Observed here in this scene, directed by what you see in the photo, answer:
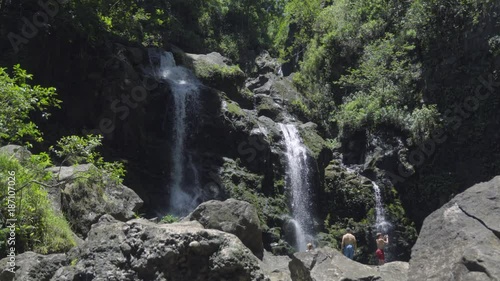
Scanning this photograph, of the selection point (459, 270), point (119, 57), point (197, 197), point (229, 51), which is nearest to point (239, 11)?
point (229, 51)

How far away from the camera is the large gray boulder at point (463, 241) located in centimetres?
498

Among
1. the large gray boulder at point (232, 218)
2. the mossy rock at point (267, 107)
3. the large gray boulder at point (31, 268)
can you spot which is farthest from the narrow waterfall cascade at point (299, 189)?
the large gray boulder at point (31, 268)

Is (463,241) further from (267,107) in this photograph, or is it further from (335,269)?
(267,107)

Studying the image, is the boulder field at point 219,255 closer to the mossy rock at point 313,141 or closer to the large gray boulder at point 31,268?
the large gray boulder at point 31,268

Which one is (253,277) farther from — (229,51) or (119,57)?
(229,51)

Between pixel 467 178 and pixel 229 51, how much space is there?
50.2 ft

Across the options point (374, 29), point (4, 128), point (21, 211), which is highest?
point (374, 29)

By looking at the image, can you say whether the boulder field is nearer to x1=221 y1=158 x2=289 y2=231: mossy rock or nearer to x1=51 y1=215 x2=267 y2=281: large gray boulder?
x1=51 y1=215 x2=267 y2=281: large gray boulder

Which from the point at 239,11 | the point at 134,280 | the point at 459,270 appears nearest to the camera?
the point at 134,280

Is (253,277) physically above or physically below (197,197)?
below

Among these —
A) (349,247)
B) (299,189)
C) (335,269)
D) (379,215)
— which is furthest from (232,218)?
(379,215)

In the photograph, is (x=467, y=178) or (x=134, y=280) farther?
(x=467, y=178)

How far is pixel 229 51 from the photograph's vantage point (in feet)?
97.3

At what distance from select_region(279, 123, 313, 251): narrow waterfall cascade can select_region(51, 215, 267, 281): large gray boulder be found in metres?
14.2
